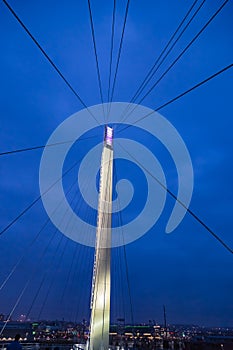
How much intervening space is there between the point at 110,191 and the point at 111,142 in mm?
1970

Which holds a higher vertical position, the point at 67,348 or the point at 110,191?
the point at 110,191

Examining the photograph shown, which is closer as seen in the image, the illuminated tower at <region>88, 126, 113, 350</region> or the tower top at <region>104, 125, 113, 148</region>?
the illuminated tower at <region>88, 126, 113, 350</region>

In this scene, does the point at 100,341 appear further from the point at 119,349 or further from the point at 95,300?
the point at 119,349

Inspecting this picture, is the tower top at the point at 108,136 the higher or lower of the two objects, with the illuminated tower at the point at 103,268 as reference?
higher

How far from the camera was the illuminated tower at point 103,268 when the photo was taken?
725cm

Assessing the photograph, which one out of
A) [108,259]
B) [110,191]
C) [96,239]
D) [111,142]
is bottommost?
[108,259]

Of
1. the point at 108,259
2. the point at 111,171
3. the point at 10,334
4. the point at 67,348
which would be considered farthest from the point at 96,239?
the point at 10,334

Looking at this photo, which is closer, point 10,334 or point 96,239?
point 96,239

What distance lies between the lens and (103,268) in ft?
26.1

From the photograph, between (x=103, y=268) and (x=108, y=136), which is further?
(x=108, y=136)

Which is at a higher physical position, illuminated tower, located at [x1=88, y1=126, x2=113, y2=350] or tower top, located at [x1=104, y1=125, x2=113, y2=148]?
tower top, located at [x1=104, y1=125, x2=113, y2=148]

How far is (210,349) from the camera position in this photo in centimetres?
2644

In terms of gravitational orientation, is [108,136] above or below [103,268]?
above

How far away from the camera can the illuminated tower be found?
7.25m
